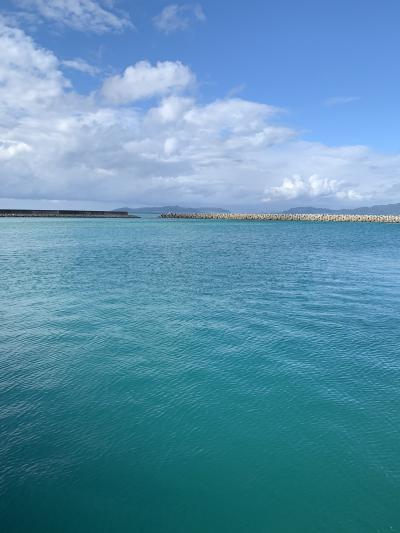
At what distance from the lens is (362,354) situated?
59.3 ft

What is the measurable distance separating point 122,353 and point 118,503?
30.0 feet

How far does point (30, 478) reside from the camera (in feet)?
32.7

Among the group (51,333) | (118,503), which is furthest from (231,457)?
(51,333)

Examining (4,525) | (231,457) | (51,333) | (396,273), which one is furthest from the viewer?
(396,273)

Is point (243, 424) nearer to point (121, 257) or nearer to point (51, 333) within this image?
point (51, 333)

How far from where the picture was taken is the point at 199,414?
43.2ft

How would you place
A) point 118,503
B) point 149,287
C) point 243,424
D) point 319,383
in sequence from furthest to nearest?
point 149,287
point 319,383
point 243,424
point 118,503

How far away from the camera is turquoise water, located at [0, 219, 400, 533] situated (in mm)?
9211

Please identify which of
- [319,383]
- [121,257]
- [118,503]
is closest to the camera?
[118,503]

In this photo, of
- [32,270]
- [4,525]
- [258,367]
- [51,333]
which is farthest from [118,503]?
[32,270]

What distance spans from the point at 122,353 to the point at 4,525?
9.71 m

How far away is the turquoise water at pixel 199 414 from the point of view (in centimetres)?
921

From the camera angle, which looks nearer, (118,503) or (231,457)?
(118,503)

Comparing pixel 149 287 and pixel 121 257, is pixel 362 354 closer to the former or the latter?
pixel 149 287
